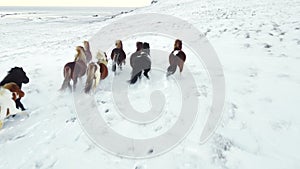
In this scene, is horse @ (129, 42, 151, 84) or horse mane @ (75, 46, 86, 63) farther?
horse mane @ (75, 46, 86, 63)

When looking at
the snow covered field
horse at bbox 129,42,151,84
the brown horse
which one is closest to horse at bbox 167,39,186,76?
the snow covered field

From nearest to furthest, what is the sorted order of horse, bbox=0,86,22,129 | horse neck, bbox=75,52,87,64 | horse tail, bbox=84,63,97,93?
horse, bbox=0,86,22,129 < horse tail, bbox=84,63,97,93 < horse neck, bbox=75,52,87,64

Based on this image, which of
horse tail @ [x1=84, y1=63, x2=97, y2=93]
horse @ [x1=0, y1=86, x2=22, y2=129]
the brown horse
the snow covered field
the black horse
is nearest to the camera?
the snow covered field

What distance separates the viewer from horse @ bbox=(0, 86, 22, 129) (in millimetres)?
4746

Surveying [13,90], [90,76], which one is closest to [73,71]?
[90,76]

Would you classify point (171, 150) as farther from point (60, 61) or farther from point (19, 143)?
point (60, 61)

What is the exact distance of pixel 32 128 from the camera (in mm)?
4988

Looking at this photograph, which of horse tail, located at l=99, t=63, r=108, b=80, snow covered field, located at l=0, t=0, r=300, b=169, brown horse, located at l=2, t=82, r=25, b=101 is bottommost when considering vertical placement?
snow covered field, located at l=0, t=0, r=300, b=169

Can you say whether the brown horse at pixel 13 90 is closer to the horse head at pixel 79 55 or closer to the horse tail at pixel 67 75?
the horse tail at pixel 67 75

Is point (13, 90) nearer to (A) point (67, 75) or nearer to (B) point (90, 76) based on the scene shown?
(A) point (67, 75)

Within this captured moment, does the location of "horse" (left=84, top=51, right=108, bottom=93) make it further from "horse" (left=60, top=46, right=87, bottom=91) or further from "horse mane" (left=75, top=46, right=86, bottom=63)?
"horse mane" (left=75, top=46, right=86, bottom=63)

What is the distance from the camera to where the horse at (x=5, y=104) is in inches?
187

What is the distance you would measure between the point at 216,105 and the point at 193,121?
0.70 m

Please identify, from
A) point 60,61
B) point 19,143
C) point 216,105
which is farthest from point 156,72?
point 60,61
